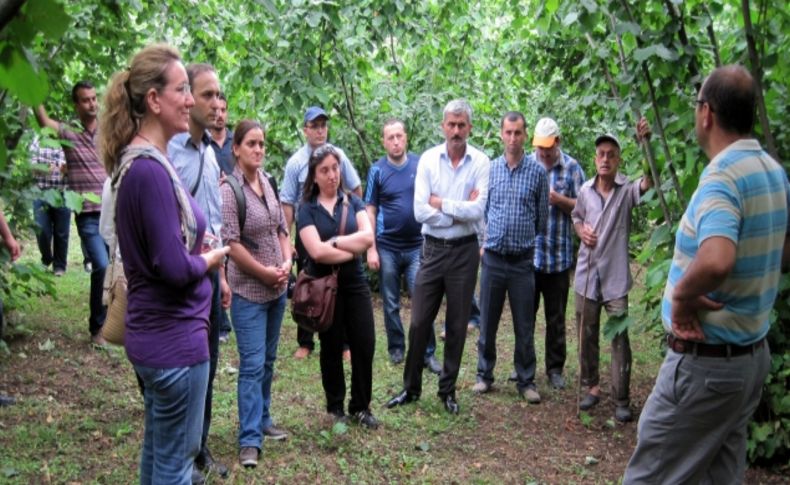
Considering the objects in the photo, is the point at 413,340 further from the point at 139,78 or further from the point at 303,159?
the point at 139,78

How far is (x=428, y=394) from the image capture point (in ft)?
19.3

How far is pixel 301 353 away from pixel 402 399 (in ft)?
5.10

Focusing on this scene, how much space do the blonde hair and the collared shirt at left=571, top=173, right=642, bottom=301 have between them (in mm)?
3806

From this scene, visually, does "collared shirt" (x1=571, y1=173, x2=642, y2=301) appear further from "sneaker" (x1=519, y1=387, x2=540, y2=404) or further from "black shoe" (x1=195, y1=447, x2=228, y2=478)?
"black shoe" (x1=195, y1=447, x2=228, y2=478)

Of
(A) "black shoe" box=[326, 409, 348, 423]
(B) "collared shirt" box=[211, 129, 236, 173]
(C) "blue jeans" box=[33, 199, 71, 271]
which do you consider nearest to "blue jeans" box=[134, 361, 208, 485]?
(A) "black shoe" box=[326, 409, 348, 423]

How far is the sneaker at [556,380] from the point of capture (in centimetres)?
624

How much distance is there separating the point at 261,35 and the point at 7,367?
14.0 ft

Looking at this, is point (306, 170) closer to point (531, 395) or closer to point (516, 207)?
point (516, 207)

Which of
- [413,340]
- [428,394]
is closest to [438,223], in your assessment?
[413,340]

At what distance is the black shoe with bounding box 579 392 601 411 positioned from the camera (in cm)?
575

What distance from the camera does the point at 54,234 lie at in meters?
9.46

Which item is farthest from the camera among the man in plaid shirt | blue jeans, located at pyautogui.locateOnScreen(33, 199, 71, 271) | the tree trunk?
blue jeans, located at pyautogui.locateOnScreen(33, 199, 71, 271)

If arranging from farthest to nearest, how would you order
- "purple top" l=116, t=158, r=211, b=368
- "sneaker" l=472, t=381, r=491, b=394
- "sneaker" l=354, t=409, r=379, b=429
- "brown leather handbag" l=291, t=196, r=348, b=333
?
"sneaker" l=472, t=381, r=491, b=394
"sneaker" l=354, t=409, r=379, b=429
"brown leather handbag" l=291, t=196, r=348, b=333
"purple top" l=116, t=158, r=211, b=368

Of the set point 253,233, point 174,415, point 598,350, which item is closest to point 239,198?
point 253,233
